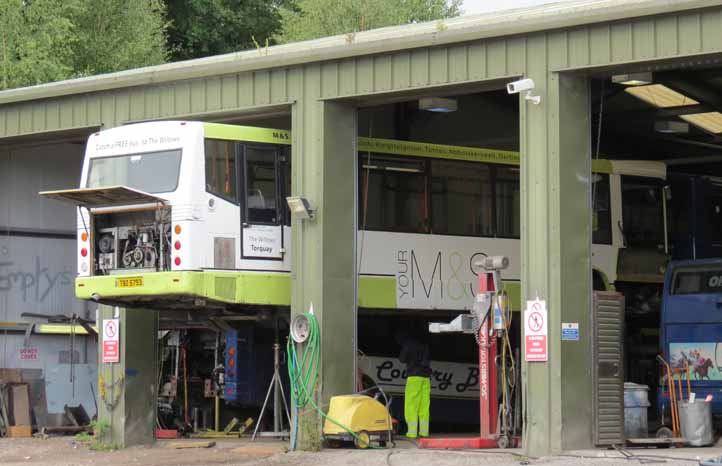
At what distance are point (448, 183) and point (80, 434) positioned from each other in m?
7.89

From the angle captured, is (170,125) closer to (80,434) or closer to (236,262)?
(236,262)

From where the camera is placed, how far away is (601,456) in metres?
17.3

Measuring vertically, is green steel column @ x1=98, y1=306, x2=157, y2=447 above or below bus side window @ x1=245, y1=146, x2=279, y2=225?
below

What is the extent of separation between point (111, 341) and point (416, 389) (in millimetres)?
5156

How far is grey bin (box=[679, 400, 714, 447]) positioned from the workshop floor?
14.3 inches

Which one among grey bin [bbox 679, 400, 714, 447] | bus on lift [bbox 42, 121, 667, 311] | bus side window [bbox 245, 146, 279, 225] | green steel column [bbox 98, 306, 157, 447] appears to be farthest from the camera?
green steel column [bbox 98, 306, 157, 447]

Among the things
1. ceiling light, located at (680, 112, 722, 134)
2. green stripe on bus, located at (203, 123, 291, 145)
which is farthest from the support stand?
ceiling light, located at (680, 112, 722, 134)

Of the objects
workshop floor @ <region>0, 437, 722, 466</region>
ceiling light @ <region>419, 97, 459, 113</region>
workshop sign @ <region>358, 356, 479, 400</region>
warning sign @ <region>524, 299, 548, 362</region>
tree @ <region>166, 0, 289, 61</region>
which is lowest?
workshop floor @ <region>0, 437, 722, 466</region>

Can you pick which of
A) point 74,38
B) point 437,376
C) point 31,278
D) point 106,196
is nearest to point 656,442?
point 437,376

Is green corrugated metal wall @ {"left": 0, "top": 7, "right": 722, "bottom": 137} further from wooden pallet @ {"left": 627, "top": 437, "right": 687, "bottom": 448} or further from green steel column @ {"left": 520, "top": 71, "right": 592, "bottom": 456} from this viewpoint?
wooden pallet @ {"left": 627, "top": 437, "right": 687, "bottom": 448}

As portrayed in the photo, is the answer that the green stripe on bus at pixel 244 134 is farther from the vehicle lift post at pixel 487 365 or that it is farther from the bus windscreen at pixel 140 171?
the vehicle lift post at pixel 487 365

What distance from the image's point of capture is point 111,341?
2262cm

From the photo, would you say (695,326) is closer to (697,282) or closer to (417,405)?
(697,282)

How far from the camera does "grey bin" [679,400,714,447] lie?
19.2 metres
